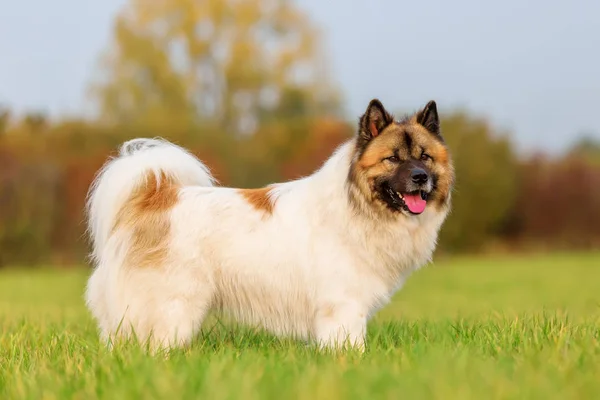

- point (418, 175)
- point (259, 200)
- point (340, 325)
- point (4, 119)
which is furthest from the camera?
point (4, 119)

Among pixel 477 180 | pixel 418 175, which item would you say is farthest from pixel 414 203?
pixel 477 180

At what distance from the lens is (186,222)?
19.3ft

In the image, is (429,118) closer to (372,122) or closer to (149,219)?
(372,122)

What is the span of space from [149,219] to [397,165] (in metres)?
2.13

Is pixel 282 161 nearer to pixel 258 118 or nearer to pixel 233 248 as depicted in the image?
pixel 258 118

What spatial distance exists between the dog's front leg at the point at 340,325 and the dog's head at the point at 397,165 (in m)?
0.89

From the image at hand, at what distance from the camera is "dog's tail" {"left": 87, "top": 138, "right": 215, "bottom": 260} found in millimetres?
6113

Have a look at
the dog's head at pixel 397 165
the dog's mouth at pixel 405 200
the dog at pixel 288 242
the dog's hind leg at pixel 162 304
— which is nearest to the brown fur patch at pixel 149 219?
the dog at pixel 288 242

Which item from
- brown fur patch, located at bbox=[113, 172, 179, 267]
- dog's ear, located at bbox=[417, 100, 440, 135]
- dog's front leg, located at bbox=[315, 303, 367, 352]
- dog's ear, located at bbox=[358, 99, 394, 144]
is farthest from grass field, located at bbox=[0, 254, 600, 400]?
dog's ear, located at bbox=[417, 100, 440, 135]

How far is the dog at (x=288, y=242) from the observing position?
5758mm

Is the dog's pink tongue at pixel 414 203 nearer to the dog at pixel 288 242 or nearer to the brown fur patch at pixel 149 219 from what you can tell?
the dog at pixel 288 242

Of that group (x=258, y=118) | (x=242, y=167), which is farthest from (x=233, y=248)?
(x=258, y=118)

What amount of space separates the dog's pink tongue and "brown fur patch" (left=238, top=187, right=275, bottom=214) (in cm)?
115

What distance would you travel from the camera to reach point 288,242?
589 cm
